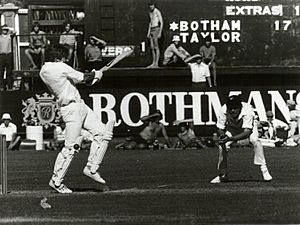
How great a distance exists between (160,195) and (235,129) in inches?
97.6

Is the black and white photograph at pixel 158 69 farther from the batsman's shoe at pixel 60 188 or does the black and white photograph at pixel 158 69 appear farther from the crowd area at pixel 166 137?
the batsman's shoe at pixel 60 188

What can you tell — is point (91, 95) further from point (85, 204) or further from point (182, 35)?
point (85, 204)

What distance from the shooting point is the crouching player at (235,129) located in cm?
1469

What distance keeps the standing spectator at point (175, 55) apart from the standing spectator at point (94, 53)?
1.96 m

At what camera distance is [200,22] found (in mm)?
27891

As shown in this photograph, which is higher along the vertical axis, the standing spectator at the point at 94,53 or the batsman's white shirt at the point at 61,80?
the standing spectator at the point at 94,53

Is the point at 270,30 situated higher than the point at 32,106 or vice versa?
the point at 270,30

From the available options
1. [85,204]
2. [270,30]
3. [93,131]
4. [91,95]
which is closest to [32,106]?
[91,95]

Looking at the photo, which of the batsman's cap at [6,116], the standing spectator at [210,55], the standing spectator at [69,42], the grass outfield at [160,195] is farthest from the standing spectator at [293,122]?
the batsman's cap at [6,116]

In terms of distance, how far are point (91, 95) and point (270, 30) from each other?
5856 millimetres

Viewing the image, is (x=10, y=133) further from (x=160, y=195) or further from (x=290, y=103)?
(x=160, y=195)

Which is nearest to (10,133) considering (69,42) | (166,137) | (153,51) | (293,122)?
(69,42)

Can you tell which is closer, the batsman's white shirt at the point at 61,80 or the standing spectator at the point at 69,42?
the batsman's white shirt at the point at 61,80

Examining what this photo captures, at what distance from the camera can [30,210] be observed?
11.6 meters
